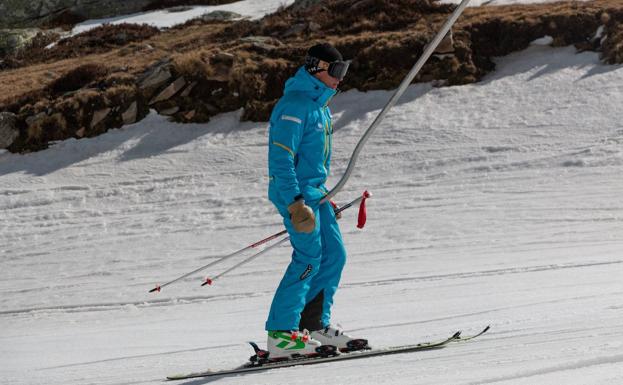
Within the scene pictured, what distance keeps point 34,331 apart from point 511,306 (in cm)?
432

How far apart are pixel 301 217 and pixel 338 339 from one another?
0.94m

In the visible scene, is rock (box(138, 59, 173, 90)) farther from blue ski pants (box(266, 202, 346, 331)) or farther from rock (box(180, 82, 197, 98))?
blue ski pants (box(266, 202, 346, 331))

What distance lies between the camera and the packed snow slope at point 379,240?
16.0 feet

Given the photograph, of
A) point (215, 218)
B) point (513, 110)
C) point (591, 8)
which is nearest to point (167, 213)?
point (215, 218)

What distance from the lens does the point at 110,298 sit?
28.2 ft

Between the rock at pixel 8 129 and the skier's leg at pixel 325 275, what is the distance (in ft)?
38.6

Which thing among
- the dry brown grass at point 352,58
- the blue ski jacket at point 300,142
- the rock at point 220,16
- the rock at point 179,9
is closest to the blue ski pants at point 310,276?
the blue ski jacket at point 300,142

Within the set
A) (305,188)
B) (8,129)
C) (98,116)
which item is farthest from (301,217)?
(8,129)

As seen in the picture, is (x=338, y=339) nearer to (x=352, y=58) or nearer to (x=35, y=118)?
(x=352, y=58)

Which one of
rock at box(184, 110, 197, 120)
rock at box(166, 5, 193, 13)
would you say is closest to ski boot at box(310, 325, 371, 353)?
rock at box(184, 110, 197, 120)

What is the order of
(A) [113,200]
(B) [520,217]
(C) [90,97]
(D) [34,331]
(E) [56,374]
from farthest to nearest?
(C) [90,97], (A) [113,200], (B) [520,217], (D) [34,331], (E) [56,374]

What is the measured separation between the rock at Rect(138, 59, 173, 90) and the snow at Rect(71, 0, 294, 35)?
30.3 feet

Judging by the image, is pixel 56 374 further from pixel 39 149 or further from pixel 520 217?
pixel 39 149

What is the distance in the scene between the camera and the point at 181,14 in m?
27.0
